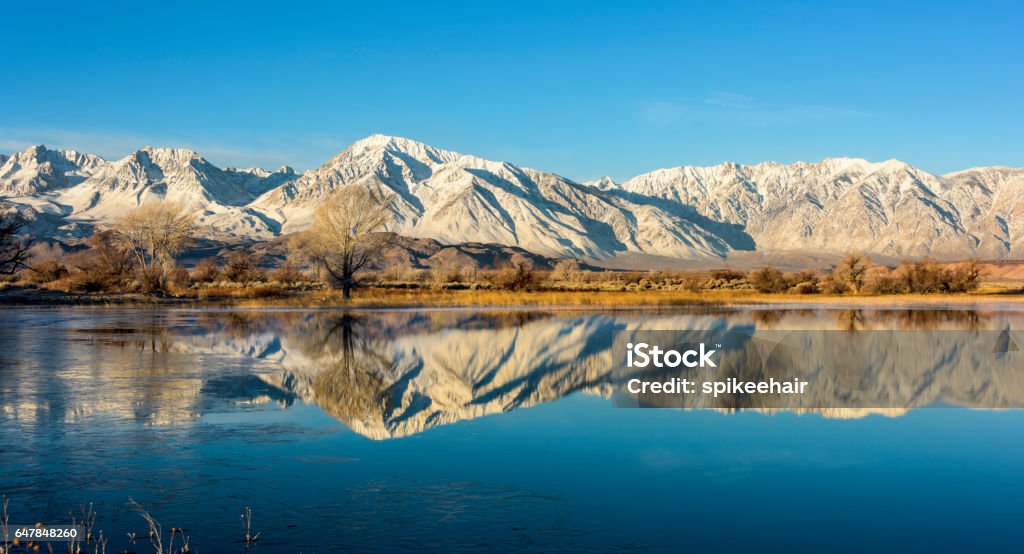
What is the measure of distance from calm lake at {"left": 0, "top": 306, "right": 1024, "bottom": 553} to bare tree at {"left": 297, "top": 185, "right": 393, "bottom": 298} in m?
31.6

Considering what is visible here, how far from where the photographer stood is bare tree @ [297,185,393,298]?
53.2 meters

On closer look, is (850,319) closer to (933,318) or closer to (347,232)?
(933,318)

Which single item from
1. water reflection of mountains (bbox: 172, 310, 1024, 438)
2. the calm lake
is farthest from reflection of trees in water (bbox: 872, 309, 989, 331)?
the calm lake

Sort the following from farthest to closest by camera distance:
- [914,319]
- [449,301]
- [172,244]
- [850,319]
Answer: [172,244]
[449,301]
[914,319]
[850,319]

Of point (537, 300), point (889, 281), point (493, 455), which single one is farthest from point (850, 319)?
point (889, 281)

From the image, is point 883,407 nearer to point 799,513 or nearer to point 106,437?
point 799,513

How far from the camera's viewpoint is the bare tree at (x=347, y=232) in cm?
5322

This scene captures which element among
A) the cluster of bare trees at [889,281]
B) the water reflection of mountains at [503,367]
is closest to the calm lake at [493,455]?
the water reflection of mountains at [503,367]

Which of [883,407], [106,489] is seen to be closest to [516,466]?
[106,489]

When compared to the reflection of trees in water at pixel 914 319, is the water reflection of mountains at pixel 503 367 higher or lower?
higher

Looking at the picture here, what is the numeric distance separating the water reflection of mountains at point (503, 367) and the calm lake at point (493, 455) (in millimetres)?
112

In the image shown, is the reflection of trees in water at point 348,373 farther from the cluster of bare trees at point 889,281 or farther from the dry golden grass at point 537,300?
the cluster of bare trees at point 889,281

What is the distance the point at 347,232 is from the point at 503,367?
35.3 metres

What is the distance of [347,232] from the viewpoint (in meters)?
53.2
